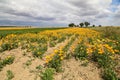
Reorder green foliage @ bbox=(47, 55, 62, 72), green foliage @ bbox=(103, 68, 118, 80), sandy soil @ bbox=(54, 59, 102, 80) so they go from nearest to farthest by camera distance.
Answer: green foliage @ bbox=(103, 68, 118, 80) → sandy soil @ bbox=(54, 59, 102, 80) → green foliage @ bbox=(47, 55, 62, 72)

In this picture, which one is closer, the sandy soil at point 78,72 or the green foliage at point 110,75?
the green foliage at point 110,75

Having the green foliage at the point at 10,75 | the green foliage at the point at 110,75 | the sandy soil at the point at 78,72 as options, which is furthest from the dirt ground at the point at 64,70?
the green foliage at the point at 110,75

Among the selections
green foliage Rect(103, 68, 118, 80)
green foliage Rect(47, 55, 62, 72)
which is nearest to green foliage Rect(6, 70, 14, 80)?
green foliage Rect(47, 55, 62, 72)

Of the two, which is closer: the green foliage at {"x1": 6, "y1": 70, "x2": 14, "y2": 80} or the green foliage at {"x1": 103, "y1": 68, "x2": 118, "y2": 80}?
the green foliage at {"x1": 103, "y1": 68, "x2": 118, "y2": 80}

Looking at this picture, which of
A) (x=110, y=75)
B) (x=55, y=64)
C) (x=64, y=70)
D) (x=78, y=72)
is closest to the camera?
(x=110, y=75)

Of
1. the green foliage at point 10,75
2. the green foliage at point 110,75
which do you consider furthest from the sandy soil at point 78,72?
the green foliage at point 10,75

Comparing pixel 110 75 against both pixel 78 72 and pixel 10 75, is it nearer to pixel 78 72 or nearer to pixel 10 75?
pixel 78 72

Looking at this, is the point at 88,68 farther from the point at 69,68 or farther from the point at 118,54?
the point at 118,54

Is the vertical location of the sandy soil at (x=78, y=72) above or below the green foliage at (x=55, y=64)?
below

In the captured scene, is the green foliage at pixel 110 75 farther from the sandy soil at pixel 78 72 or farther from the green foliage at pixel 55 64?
the green foliage at pixel 55 64

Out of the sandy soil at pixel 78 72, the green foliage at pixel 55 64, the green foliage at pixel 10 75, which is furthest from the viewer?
the green foliage at pixel 55 64

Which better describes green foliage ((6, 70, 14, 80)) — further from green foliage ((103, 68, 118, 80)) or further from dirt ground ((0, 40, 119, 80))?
green foliage ((103, 68, 118, 80))

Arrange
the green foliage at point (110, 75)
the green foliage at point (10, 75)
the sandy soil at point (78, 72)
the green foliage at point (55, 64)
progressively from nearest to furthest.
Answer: the green foliage at point (110, 75) → the sandy soil at point (78, 72) → the green foliage at point (10, 75) → the green foliage at point (55, 64)

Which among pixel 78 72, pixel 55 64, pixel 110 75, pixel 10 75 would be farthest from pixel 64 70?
pixel 10 75
